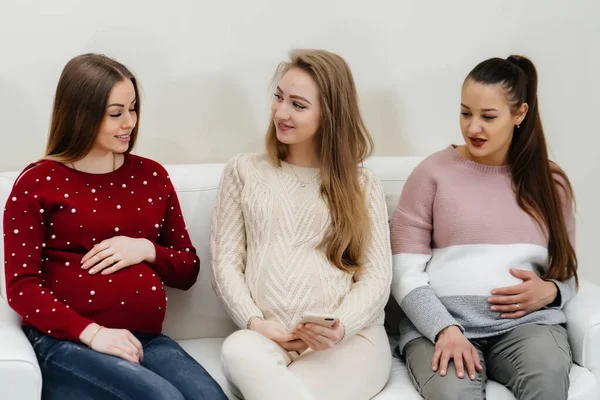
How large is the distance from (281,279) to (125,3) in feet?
2.95

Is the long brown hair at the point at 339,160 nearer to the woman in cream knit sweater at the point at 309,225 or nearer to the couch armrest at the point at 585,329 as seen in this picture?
the woman in cream knit sweater at the point at 309,225

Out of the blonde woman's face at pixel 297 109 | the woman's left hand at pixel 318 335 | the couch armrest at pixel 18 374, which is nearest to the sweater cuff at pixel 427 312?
the woman's left hand at pixel 318 335

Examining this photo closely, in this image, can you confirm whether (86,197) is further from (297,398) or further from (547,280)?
(547,280)

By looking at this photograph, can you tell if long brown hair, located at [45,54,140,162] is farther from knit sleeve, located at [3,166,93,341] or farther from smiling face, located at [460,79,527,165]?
smiling face, located at [460,79,527,165]

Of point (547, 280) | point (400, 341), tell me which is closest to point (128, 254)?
point (400, 341)

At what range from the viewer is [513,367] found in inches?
72.6

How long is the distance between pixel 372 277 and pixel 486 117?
508mm

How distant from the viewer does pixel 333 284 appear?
6.36 ft

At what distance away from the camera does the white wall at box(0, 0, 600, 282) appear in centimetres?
217

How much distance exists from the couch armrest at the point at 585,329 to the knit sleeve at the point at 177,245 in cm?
94

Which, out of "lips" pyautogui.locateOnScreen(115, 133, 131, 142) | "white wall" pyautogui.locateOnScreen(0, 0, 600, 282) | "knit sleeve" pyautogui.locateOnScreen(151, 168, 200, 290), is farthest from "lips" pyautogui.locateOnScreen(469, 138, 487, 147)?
"lips" pyautogui.locateOnScreen(115, 133, 131, 142)

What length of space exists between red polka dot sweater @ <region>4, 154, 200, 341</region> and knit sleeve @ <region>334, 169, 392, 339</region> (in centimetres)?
42

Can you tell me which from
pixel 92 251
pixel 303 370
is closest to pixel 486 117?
pixel 303 370

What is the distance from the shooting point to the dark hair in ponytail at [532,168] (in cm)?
206
